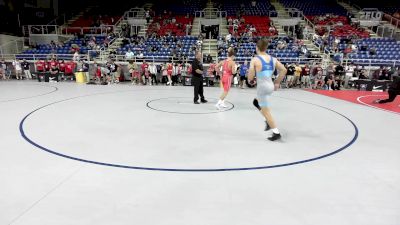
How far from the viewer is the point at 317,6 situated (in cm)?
2780

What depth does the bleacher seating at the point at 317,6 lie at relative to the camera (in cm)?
2656

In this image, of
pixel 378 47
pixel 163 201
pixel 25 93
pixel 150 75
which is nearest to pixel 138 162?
pixel 163 201

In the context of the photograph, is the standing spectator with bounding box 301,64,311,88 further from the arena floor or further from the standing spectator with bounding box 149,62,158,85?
the arena floor

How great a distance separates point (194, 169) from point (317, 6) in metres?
28.2

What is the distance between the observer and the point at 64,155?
469 centimetres

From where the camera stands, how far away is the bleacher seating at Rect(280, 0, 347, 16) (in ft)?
87.1

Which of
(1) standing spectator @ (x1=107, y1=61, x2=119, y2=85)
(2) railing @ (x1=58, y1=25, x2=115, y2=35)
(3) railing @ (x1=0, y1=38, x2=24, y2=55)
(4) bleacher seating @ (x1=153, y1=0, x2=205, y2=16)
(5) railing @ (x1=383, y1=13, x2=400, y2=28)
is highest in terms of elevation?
(4) bleacher seating @ (x1=153, y1=0, x2=205, y2=16)

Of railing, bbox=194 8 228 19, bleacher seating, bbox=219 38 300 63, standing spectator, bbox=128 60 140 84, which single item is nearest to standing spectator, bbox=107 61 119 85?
standing spectator, bbox=128 60 140 84

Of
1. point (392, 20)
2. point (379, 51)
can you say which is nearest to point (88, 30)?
point (379, 51)

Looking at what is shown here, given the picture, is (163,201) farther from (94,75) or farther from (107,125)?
(94,75)

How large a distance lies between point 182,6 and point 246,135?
80.9 feet

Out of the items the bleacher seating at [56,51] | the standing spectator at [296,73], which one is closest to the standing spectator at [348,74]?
the standing spectator at [296,73]

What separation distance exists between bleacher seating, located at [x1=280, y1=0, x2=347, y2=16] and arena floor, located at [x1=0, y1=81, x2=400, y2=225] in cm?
2195

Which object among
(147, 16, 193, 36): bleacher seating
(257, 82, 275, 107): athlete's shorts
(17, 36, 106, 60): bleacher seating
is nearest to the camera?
(257, 82, 275, 107): athlete's shorts
